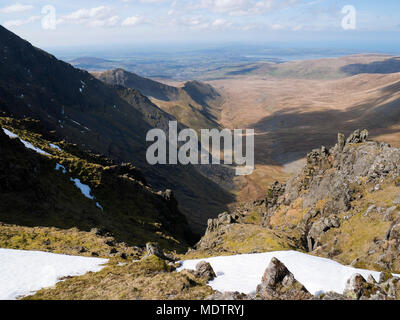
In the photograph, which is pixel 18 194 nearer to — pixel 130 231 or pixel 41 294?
pixel 130 231

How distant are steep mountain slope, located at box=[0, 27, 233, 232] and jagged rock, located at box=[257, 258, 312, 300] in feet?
260

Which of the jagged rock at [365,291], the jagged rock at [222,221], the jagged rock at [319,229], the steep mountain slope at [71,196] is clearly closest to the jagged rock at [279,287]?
the jagged rock at [365,291]

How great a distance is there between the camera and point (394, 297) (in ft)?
52.0

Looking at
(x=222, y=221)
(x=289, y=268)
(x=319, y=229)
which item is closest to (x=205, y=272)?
(x=289, y=268)

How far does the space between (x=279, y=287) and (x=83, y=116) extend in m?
164

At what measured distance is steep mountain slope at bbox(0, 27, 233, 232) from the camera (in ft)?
400

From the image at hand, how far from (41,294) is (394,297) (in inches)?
868

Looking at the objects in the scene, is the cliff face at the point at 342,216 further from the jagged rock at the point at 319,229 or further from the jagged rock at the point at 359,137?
the jagged rock at the point at 359,137

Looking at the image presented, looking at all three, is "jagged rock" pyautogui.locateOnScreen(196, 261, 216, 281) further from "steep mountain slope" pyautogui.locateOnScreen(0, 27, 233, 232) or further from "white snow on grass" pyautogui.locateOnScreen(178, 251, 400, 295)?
"steep mountain slope" pyautogui.locateOnScreen(0, 27, 233, 232)

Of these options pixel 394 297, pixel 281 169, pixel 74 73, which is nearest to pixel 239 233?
pixel 394 297

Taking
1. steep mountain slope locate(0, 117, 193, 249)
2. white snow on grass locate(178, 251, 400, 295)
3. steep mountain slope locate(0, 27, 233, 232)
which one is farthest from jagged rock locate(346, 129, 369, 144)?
steep mountain slope locate(0, 27, 233, 232)

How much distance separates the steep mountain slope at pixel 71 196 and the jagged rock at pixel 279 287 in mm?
25874

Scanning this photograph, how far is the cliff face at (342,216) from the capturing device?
33.5 metres

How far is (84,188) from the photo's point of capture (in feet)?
165
